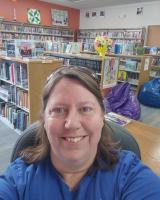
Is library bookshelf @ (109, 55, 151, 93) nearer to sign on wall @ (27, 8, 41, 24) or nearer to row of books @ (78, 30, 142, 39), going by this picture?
row of books @ (78, 30, 142, 39)

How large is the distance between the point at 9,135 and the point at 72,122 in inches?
101

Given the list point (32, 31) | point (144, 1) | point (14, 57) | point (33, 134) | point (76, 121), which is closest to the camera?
point (76, 121)

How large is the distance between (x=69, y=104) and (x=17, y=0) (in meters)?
7.35

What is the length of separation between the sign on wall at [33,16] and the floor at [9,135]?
5.16 m

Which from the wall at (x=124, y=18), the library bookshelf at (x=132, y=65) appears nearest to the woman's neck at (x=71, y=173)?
the library bookshelf at (x=132, y=65)

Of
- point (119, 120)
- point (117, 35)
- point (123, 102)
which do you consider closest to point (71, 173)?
point (119, 120)

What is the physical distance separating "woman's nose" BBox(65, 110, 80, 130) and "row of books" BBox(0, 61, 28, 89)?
2.21 meters

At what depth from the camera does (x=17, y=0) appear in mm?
6922

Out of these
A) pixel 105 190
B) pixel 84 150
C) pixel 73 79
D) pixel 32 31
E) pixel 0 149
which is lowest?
pixel 0 149

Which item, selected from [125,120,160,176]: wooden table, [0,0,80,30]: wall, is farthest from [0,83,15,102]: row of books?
[0,0,80,30]: wall

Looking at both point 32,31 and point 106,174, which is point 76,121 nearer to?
point 106,174

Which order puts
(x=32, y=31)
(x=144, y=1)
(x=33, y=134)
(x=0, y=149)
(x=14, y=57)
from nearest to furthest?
(x=33, y=134) → (x=0, y=149) → (x=14, y=57) → (x=144, y=1) → (x=32, y=31)

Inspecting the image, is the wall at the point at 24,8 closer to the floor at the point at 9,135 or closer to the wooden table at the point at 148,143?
the floor at the point at 9,135

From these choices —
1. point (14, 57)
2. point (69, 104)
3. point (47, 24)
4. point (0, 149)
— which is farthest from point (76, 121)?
point (47, 24)
